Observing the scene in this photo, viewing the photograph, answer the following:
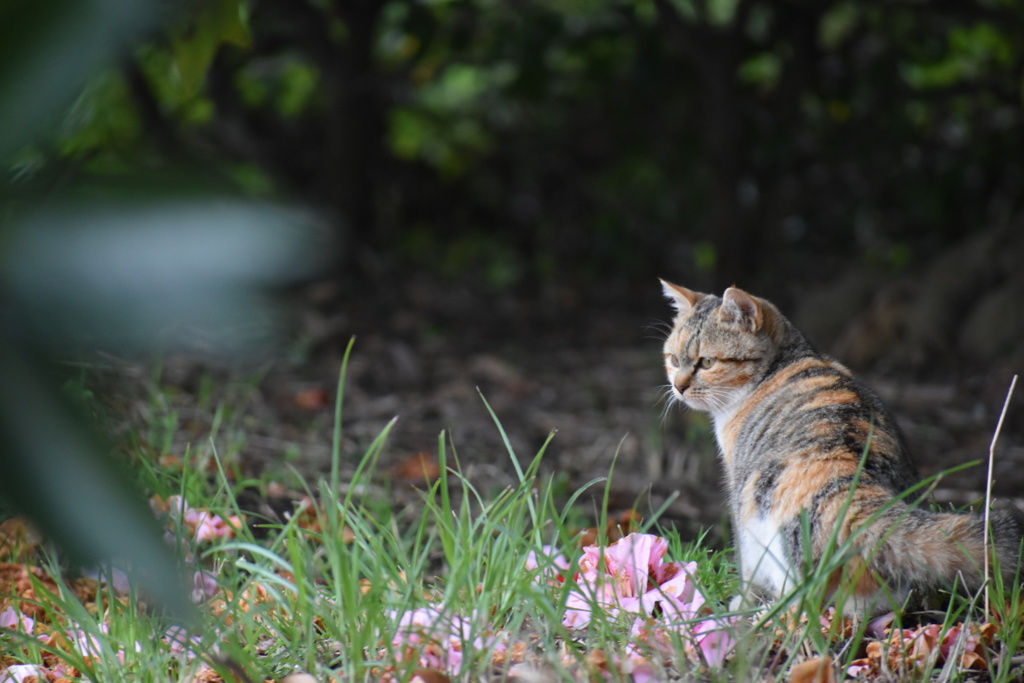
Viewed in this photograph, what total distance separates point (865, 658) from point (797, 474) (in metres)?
0.33

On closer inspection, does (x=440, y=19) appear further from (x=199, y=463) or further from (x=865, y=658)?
(x=865, y=658)

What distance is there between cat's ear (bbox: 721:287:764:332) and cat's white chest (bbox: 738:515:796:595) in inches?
22.7

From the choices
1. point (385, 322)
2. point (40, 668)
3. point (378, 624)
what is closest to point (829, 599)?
point (378, 624)

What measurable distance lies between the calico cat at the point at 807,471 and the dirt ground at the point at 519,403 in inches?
13.4

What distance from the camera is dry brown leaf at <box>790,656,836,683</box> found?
1.38 metres

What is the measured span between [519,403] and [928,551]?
2727 mm

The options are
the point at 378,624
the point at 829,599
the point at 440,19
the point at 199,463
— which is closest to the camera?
the point at 378,624

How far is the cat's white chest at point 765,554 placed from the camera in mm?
1680

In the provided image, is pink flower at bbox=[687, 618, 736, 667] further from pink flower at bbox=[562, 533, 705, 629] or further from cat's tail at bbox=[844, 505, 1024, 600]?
cat's tail at bbox=[844, 505, 1024, 600]

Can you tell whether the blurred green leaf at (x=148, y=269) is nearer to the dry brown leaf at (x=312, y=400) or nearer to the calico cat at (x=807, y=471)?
the calico cat at (x=807, y=471)

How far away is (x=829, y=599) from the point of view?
5.30ft

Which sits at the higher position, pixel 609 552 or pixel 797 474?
pixel 797 474

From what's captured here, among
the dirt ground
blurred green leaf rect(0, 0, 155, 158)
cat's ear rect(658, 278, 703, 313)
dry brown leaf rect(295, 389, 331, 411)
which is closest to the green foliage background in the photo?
the dirt ground

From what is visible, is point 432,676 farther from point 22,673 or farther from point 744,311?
point 744,311
